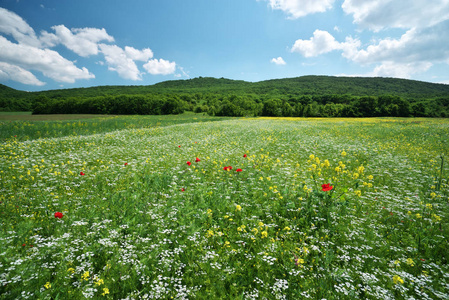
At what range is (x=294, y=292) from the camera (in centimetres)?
267

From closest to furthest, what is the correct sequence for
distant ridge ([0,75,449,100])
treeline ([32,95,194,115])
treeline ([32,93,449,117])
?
treeline ([32,93,449,117])
treeline ([32,95,194,115])
distant ridge ([0,75,449,100])

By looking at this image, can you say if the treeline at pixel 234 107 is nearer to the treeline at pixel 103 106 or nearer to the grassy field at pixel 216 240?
the treeline at pixel 103 106

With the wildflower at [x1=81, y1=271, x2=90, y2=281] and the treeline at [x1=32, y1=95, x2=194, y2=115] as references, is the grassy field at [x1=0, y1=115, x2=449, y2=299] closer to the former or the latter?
the wildflower at [x1=81, y1=271, x2=90, y2=281]

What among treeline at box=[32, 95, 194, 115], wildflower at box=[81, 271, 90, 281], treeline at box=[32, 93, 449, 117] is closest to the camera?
wildflower at box=[81, 271, 90, 281]

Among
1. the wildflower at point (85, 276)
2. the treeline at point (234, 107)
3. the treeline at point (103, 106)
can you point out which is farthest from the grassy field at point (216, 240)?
the treeline at point (234, 107)

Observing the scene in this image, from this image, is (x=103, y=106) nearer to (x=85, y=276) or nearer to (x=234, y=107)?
(x=234, y=107)

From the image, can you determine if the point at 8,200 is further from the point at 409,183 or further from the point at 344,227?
the point at 409,183

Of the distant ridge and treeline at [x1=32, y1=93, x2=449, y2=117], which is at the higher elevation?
the distant ridge

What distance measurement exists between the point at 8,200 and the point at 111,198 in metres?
2.51

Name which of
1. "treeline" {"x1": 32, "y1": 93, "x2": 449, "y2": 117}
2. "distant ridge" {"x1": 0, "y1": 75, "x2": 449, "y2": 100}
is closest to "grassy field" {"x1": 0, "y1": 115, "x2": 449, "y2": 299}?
"treeline" {"x1": 32, "y1": 93, "x2": 449, "y2": 117}

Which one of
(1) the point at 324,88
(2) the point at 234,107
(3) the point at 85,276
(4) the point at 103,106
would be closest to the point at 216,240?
(3) the point at 85,276

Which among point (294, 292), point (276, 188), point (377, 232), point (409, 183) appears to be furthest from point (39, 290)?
point (409, 183)

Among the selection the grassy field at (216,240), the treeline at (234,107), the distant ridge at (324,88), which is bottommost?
the grassy field at (216,240)

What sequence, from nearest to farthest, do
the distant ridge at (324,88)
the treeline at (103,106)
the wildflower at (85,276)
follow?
1. the wildflower at (85,276)
2. the treeline at (103,106)
3. the distant ridge at (324,88)
